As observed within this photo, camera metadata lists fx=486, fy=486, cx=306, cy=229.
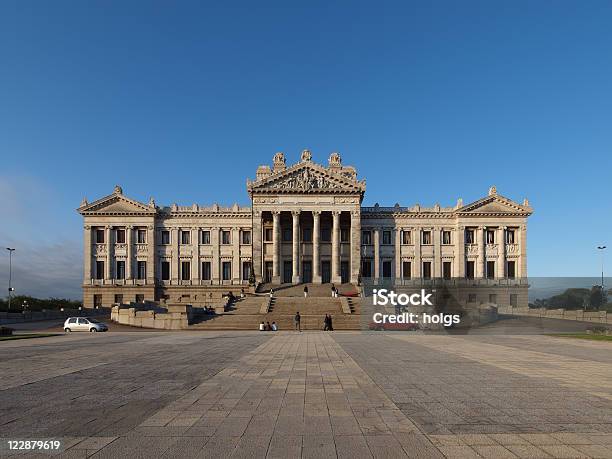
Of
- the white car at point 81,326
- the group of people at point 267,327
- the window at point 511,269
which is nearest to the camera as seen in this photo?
the white car at point 81,326

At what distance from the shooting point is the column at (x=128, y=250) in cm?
8044

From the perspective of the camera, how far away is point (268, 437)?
26.9 feet

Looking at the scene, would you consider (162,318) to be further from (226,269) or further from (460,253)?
(460,253)

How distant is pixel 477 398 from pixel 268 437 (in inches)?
223

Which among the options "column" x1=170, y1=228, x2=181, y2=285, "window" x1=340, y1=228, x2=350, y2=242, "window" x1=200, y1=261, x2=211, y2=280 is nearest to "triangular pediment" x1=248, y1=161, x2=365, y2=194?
"window" x1=340, y1=228, x2=350, y2=242

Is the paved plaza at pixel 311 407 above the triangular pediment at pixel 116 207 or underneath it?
underneath

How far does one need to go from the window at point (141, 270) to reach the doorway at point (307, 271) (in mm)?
26594

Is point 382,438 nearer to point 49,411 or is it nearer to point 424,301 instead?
point 49,411

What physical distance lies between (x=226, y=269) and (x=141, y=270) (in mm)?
14154

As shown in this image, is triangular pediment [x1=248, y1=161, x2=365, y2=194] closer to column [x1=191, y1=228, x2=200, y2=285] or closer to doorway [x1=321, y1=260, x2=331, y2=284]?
doorway [x1=321, y1=260, x2=331, y2=284]

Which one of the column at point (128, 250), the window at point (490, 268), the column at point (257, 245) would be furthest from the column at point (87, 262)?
the window at point (490, 268)

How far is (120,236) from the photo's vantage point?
81125 millimetres

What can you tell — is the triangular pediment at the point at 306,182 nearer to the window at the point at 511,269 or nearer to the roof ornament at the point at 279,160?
the roof ornament at the point at 279,160

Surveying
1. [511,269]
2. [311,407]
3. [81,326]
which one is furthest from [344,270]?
[311,407]
